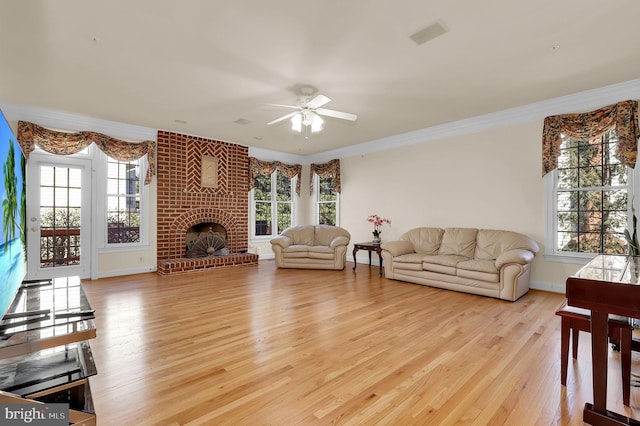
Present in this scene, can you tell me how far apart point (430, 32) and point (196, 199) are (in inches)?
213

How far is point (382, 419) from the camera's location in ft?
5.64

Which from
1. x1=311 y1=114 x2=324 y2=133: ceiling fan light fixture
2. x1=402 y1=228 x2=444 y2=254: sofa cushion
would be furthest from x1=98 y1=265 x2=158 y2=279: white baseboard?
x1=402 y1=228 x2=444 y2=254: sofa cushion

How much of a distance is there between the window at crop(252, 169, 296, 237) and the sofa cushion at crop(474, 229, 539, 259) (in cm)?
473

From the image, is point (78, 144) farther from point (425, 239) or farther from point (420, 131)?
point (425, 239)

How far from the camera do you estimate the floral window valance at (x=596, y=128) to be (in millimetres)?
3760

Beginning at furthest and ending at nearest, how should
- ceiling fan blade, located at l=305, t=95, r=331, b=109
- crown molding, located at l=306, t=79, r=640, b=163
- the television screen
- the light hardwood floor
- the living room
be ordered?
crown molding, located at l=306, t=79, r=640, b=163
ceiling fan blade, located at l=305, t=95, r=331, b=109
the living room
the light hardwood floor
the television screen

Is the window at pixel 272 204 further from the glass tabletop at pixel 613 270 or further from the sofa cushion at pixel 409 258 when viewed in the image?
the glass tabletop at pixel 613 270

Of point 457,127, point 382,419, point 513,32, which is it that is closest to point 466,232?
point 457,127

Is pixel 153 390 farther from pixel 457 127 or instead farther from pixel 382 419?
pixel 457 127

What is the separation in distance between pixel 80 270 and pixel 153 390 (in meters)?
4.35

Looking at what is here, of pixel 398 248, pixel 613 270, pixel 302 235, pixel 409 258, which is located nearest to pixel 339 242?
pixel 302 235

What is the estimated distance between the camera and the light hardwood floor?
1.79 meters

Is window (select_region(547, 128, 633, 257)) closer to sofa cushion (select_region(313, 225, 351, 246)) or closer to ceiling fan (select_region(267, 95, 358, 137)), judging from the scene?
ceiling fan (select_region(267, 95, 358, 137))

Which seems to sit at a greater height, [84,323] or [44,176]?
[44,176]
